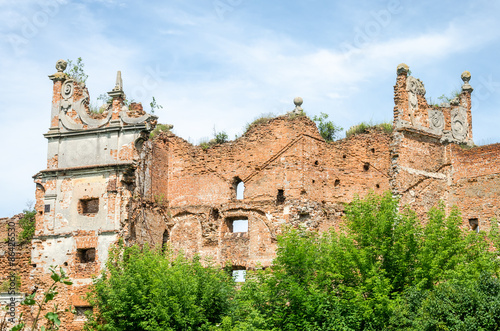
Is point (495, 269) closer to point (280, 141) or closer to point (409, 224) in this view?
point (409, 224)

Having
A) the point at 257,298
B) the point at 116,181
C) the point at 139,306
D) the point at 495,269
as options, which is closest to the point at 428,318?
the point at 495,269

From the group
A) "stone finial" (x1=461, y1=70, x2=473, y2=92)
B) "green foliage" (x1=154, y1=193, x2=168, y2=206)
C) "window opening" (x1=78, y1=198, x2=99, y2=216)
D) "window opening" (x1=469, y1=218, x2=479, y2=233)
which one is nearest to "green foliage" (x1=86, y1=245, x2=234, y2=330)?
"window opening" (x1=78, y1=198, x2=99, y2=216)

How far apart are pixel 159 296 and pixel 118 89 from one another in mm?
7917

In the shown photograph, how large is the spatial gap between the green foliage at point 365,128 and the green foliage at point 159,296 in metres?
7.15

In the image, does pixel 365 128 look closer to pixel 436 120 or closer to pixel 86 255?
pixel 436 120

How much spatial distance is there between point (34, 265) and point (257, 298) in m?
8.24

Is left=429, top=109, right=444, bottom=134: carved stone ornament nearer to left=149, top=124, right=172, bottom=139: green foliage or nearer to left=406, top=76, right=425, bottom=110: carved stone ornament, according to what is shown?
left=406, top=76, right=425, bottom=110: carved stone ornament

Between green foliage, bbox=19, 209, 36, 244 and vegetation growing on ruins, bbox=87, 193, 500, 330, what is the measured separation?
15.0ft

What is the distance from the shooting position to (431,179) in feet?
82.6

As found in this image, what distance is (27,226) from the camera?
26125 mm

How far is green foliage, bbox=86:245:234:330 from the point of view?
20453mm

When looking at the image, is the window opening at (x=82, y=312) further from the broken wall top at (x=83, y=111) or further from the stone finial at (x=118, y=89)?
the stone finial at (x=118, y=89)

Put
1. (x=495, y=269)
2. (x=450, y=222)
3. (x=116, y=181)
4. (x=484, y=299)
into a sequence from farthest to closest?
(x=116, y=181), (x=450, y=222), (x=495, y=269), (x=484, y=299)

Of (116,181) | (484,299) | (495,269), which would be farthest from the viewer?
(116,181)
